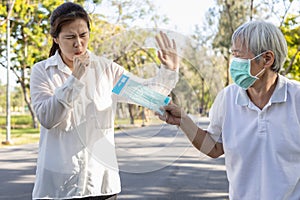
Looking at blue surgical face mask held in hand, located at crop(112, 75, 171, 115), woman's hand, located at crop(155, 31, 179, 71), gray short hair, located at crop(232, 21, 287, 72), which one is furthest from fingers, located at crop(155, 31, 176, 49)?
gray short hair, located at crop(232, 21, 287, 72)

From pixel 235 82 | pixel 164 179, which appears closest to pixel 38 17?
pixel 164 179

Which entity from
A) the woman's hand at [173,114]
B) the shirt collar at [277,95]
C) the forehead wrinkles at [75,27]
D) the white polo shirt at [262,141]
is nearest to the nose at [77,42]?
the forehead wrinkles at [75,27]

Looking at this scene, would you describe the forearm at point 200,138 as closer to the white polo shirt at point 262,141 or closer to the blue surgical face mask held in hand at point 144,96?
the white polo shirt at point 262,141

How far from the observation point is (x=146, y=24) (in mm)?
1675

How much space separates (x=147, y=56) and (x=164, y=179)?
20.6 ft

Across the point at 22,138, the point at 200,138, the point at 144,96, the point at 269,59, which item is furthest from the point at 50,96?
the point at 22,138

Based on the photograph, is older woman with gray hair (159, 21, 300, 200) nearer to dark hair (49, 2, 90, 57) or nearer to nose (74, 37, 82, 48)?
nose (74, 37, 82, 48)

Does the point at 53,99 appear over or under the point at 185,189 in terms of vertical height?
over

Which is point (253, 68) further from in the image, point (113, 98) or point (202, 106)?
point (113, 98)

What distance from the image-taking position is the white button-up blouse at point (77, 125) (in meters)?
1.74

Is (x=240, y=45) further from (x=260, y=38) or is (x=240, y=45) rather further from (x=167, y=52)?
(x=167, y=52)

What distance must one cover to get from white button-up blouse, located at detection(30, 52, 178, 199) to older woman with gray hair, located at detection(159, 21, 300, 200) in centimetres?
26

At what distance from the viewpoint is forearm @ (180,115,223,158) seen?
179cm

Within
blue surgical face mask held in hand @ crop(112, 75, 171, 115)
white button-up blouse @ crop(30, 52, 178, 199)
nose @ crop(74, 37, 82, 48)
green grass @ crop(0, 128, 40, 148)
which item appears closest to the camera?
blue surgical face mask held in hand @ crop(112, 75, 171, 115)
